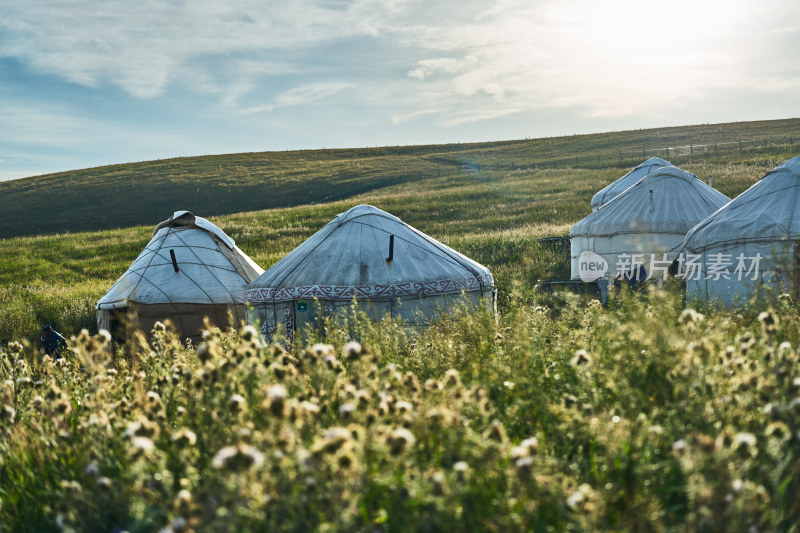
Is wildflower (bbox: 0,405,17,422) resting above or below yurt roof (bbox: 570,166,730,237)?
below

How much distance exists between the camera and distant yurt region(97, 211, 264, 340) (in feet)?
38.1

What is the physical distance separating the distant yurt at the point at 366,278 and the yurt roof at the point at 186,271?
1.54 m

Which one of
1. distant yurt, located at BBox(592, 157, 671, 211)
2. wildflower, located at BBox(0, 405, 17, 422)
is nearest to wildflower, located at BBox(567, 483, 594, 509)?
wildflower, located at BBox(0, 405, 17, 422)

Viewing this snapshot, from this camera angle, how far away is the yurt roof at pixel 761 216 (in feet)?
36.0

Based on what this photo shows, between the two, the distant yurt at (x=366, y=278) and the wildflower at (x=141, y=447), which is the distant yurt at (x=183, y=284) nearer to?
the distant yurt at (x=366, y=278)

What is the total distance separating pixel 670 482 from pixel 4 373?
5.14 m

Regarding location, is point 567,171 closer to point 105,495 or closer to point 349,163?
point 349,163

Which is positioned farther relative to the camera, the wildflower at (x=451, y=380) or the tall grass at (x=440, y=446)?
the wildflower at (x=451, y=380)

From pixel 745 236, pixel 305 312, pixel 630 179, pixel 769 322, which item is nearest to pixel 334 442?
pixel 769 322

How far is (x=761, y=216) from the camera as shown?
36.8ft

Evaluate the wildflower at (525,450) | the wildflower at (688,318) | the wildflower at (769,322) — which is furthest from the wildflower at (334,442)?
the wildflower at (769,322)

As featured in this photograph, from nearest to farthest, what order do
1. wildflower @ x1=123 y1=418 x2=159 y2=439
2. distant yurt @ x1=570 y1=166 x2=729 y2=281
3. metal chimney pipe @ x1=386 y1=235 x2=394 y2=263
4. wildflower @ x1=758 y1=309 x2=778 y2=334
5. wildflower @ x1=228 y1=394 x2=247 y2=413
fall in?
1. wildflower @ x1=123 y1=418 x2=159 y2=439
2. wildflower @ x1=228 y1=394 x2=247 y2=413
3. wildflower @ x1=758 y1=309 x2=778 y2=334
4. metal chimney pipe @ x1=386 y1=235 x2=394 y2=263
5. distant yurt @ x1=570 y1=166 x2=729 y2=281

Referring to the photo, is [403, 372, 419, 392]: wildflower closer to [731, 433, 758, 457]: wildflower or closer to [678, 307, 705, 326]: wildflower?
[678, 307, 705, 326]: wildflower

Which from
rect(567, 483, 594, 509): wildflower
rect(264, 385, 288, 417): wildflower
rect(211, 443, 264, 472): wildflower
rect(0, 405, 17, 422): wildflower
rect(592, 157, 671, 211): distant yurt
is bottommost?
rect(0, 405, 17, 422): wildflower
